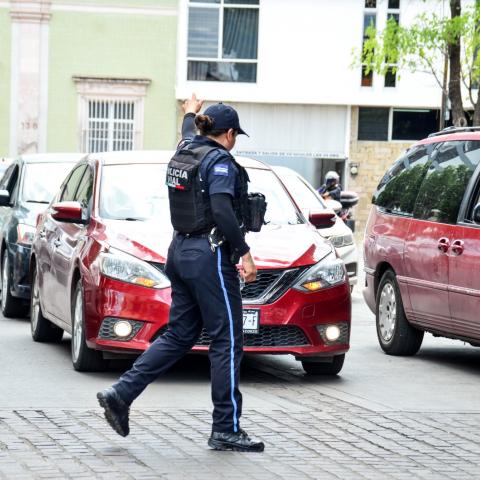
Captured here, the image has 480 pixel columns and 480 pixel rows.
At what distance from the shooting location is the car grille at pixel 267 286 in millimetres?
10148

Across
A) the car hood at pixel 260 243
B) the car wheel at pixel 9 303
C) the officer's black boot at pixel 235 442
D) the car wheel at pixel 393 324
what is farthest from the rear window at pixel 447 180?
the car wheel at pixel 9 303

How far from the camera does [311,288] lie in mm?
10297

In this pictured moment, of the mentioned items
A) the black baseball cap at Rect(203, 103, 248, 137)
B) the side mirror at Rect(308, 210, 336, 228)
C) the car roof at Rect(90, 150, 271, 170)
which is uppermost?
the black baseball cap at Rect(203, 103, 248, 137)

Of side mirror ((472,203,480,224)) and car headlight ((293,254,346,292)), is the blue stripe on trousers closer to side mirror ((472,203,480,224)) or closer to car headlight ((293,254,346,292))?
car headlight ((293,254,346,292))

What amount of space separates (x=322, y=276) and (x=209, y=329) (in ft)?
9.46

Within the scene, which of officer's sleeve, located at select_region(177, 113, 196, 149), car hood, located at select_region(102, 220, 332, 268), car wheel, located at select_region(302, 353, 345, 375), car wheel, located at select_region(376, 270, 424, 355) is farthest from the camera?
car wheel, located at select_region(376, 270, 424, 355)

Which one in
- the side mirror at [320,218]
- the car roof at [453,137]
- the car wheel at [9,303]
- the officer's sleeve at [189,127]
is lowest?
the car wheel at [9,303]

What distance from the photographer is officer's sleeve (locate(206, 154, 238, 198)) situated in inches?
295

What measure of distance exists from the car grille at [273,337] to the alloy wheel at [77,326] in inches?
27.4

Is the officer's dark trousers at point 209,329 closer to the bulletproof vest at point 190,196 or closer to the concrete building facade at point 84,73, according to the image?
the bulletproof vest at point 190,196

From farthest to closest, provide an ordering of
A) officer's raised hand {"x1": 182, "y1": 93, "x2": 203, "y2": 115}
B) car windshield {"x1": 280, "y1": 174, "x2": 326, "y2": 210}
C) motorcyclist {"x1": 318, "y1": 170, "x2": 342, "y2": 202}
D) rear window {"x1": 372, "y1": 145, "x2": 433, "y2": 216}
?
motorcyclist {"x1": 318, "y1": 170, "x2": 342, "y2": 202}
car windshield {"x1": 280, "y1": 174, "x2": 326, "y2": 210}
rear window {"x1": 372, "y1": 145, "x2": 433, "y2": 216}
officer's raised hand {"x1": 182, "y1": 93, "x2": 203, "y2": 115}

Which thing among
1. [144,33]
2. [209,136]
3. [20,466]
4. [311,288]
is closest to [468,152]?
[311,288]

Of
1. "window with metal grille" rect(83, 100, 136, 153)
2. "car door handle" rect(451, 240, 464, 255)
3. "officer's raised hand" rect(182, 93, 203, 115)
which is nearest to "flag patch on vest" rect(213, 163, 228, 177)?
"officer's raised hand" rect(182, 93, 203, 115)

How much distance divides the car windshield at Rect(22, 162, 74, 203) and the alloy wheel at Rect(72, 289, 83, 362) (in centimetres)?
557
